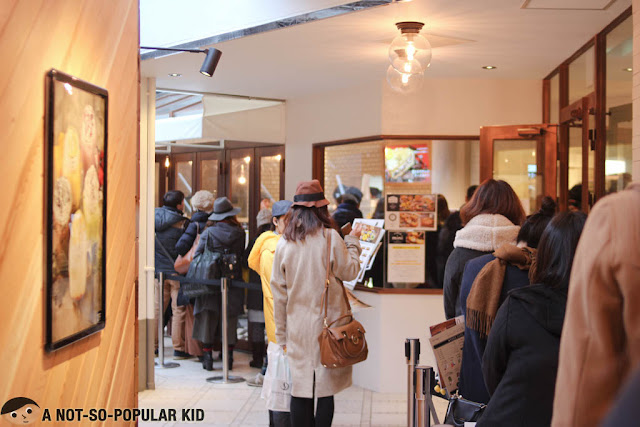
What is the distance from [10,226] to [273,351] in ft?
7.81

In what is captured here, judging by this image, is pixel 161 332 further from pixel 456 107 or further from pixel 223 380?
pixel 456 107

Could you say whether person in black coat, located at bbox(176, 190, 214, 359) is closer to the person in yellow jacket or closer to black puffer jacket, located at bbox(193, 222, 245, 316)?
black puffer jacket, located at bbox(193, 222, 245, 316)

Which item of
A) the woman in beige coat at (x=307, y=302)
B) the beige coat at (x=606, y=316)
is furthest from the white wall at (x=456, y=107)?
the beige coat at (x=606, y=316)

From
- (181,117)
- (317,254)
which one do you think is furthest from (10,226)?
(181,117)

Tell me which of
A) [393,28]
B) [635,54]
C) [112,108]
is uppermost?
[393,28]

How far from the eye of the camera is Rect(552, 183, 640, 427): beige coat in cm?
110

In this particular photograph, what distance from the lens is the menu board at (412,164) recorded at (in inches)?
272

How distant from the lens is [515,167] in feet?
22.1

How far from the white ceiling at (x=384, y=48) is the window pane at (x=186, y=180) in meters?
2.33

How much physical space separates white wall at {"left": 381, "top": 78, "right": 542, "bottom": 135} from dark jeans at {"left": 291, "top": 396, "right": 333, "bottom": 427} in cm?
327

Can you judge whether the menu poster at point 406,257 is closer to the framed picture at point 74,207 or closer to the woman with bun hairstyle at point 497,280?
the woman with bun hairstyle at point 497,280

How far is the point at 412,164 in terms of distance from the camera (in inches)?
272

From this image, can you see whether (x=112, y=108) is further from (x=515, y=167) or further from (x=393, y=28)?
(x=515, y=167)

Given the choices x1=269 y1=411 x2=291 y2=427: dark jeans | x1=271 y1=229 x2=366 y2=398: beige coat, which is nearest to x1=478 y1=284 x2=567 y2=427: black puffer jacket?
x1=271 y1=229 x2=366 y2=398: beige coat
